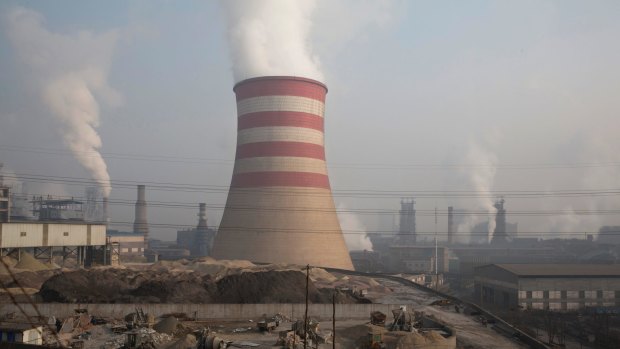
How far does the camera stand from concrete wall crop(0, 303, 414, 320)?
16156mm

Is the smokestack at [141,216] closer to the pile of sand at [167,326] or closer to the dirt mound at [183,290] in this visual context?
the dirt mound at [183,290]

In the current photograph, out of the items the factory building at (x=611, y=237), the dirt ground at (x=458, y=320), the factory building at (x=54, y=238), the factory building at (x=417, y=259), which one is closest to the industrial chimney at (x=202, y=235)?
the factory building at (x=417, y=259)

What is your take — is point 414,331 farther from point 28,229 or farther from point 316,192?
point 28,229

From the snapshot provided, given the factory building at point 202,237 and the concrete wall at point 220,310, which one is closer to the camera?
the concrete wall at point 220,310

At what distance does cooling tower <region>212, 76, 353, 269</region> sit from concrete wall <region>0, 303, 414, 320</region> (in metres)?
7.94

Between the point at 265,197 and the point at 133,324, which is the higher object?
the point at 265,197

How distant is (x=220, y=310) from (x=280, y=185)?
9.29m

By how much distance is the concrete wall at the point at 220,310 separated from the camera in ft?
53.0

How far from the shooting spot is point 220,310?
1656 cm

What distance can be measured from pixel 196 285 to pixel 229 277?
1268 millimetres

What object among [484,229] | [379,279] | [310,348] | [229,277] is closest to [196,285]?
[229,277]

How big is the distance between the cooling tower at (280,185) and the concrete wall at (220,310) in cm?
794

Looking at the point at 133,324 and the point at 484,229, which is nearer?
the point at 133,324

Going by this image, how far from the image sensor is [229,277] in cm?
1977
